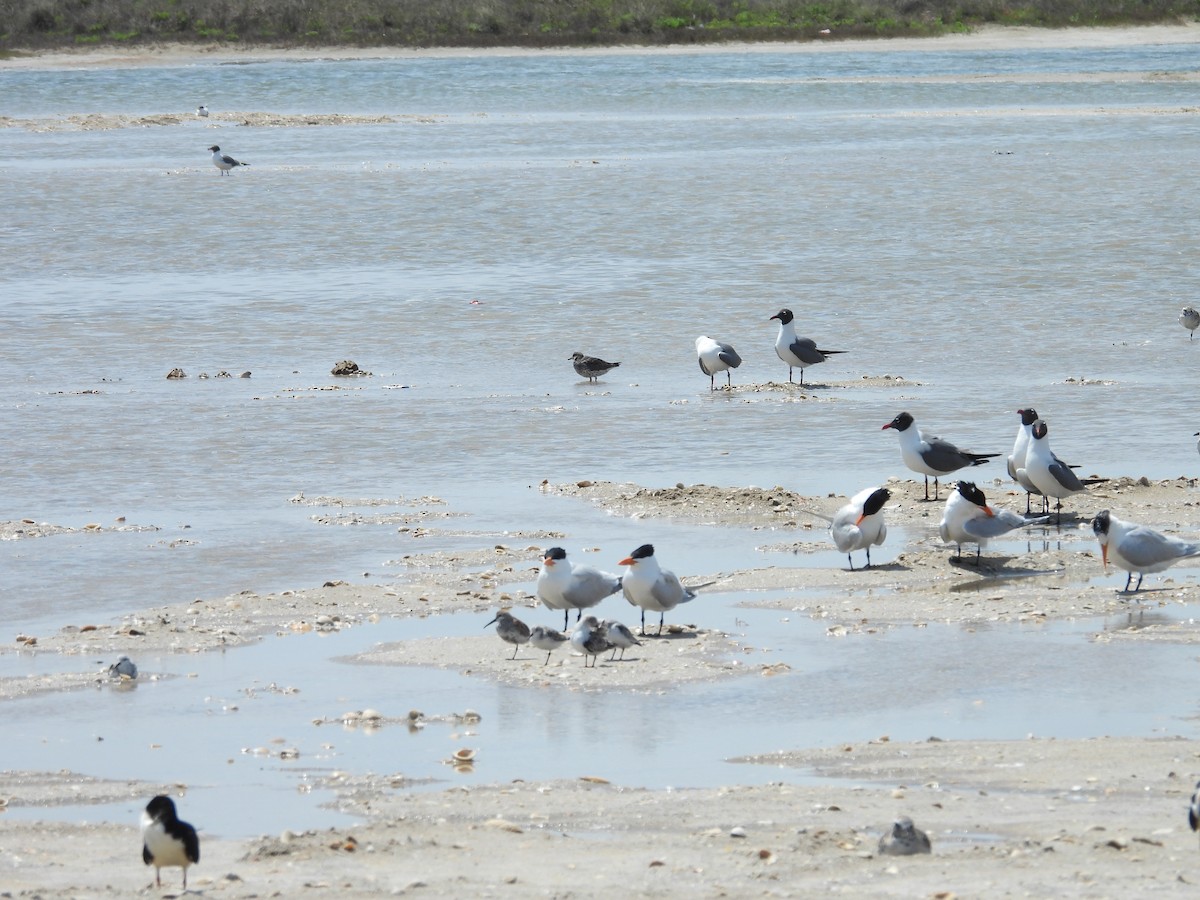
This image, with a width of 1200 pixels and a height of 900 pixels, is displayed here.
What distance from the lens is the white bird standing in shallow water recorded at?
10484 mm

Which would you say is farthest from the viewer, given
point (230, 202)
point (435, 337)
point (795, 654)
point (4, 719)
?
point (230, 202)

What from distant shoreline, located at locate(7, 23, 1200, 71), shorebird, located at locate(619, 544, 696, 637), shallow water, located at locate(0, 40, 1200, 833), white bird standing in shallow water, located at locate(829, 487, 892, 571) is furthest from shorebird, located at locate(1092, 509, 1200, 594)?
distant shoreline, located at locate(7, 23, 1200, 71)

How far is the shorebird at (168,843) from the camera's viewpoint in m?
6.34

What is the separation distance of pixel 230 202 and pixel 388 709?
2417 cm

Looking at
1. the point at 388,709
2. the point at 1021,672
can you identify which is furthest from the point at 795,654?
the point at 388,709

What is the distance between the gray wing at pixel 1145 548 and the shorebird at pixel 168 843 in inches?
212

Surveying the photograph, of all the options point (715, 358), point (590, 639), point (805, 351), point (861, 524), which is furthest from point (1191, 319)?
point (590, 639)

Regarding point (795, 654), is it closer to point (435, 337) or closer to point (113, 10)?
point (435, 337)

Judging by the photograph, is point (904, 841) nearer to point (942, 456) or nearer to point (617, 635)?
point (617, 635)

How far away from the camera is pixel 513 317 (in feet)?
66.5

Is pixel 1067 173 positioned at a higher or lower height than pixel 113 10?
lower

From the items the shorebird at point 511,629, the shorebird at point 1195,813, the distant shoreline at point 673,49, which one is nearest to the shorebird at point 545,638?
the shorebird at point 511,629

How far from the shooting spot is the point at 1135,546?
9930 millimetres

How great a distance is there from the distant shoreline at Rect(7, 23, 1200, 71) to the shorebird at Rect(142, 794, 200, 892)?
6349 centimetres
